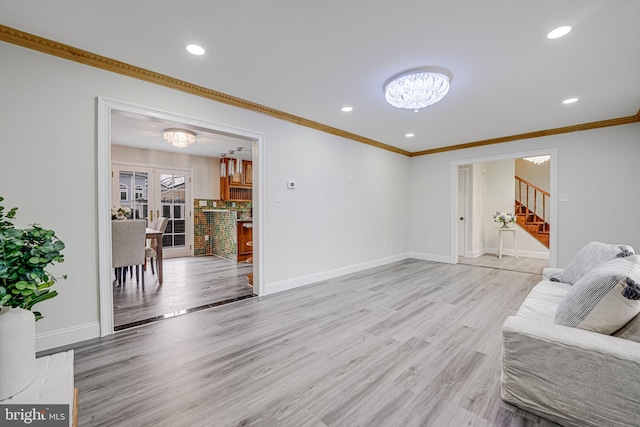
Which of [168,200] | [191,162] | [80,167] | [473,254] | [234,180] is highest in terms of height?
[191,162]

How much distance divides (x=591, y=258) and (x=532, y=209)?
19.8ft

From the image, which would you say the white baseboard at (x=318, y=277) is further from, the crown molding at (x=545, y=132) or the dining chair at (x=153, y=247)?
the crown molding at (x=545, y=132)

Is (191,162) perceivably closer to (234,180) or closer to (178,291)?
(234,180)

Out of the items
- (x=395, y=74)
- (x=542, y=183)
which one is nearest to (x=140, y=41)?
(x=395, y=74)

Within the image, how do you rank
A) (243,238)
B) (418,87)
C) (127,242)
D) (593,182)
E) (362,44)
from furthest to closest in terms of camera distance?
(243,238) < (593,182) < (127,242) < (418,87) < (362,44)

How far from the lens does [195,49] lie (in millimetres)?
2166

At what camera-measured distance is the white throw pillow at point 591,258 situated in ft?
6.59

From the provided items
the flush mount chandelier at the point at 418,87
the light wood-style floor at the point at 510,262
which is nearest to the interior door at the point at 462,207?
the light wood-style floor at the point at 510,262

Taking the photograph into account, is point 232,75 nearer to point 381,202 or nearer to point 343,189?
point 343,189

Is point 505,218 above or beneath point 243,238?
above

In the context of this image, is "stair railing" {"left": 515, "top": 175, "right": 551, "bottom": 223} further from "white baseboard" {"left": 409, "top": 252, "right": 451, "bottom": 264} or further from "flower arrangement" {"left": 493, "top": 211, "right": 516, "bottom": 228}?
"white baseboard" {"left": 409, "top": 252, "right": 451, "bottom": 264}

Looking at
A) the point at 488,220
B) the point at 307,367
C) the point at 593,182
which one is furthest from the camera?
the point at 488,220

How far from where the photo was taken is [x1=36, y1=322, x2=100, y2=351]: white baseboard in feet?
6.68

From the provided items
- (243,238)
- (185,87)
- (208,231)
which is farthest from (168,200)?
(185,87)
